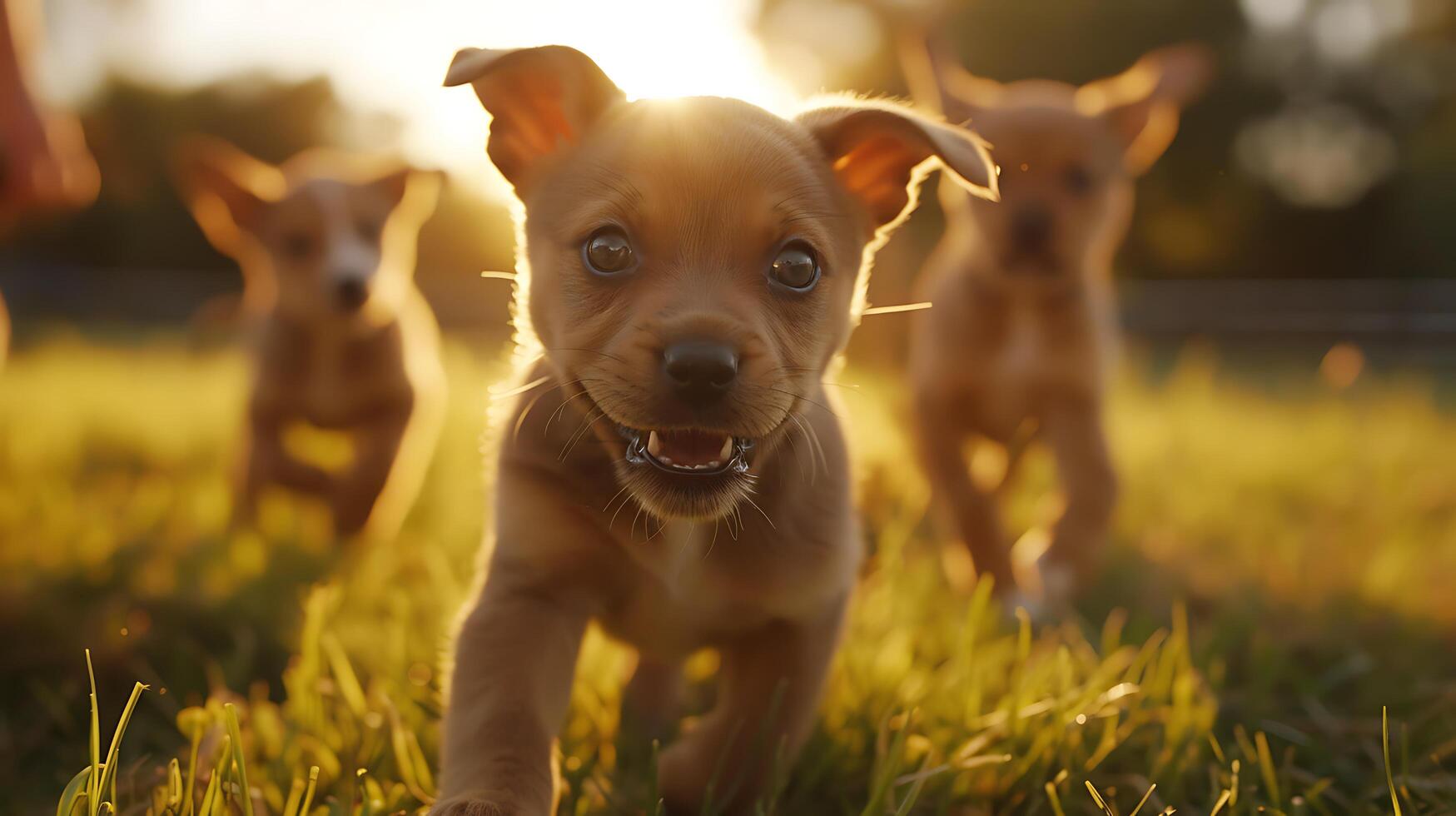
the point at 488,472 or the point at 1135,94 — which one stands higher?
the point at 488,472

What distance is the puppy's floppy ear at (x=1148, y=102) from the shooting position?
4.75 metres

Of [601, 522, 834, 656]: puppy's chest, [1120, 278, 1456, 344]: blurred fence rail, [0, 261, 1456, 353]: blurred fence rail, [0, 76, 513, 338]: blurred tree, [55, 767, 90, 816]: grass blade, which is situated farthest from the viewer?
[0, 76, 513, 338]: blurred tree

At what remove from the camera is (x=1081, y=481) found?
161 inches

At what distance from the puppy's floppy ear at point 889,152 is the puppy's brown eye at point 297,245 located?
138 inches

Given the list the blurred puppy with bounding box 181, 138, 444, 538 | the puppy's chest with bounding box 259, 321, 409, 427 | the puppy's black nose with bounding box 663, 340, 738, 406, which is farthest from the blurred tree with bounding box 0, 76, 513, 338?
the puppy's black nose with bounding box 663, 340, 738, 406

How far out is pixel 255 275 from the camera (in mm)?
5832

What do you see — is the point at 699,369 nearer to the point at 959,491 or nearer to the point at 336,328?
the point at 959,491

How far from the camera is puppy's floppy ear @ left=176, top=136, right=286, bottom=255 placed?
5305 millimetres

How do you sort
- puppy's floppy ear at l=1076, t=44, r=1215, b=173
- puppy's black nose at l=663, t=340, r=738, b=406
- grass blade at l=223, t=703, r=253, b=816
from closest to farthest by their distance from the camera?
grass blade at l=223, t=703, r=253, b=816
puppy's black nose at l=663, t=340, r=738, b=406
puppy's floppy ear at l=1076, t=44, r=1215, b=173

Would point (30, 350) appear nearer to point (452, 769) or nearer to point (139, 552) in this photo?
point (139, 552)

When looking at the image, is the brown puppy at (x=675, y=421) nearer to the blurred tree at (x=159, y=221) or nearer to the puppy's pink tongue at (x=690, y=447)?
the puppy's pink tongue at (x=690, y=447)

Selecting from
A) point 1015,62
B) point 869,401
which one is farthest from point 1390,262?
point 869,401

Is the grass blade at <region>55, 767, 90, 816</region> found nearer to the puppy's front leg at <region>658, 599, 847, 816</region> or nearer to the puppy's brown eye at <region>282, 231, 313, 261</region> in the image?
the puppy's front leg at <region>658, 599, 847, 816</region>

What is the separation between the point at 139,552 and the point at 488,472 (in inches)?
70.1
